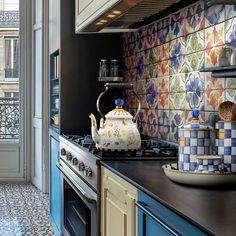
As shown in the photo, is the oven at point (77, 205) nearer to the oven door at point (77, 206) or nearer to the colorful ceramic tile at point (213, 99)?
the oven door at point (77, 206)

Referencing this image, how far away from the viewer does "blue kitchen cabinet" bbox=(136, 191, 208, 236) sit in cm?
124

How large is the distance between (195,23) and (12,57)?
414 cm

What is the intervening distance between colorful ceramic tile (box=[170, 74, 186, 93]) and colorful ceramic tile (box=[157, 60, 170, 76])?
0.10 meters

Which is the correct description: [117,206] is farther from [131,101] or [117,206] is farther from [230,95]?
[131,101]

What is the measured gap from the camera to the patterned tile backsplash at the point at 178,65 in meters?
2.26

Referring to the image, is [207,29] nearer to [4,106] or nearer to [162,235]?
[162,235]

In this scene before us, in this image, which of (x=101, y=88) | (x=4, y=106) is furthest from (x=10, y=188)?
(x=101, y=88)

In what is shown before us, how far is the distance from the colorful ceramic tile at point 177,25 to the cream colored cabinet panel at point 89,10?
1.40ft

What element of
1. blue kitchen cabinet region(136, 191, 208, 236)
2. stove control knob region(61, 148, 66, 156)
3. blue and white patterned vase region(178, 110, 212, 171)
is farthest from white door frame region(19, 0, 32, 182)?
blue kitchen cabinet region(136, 191, 208, 236)

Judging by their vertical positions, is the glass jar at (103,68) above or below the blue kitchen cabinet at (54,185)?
above

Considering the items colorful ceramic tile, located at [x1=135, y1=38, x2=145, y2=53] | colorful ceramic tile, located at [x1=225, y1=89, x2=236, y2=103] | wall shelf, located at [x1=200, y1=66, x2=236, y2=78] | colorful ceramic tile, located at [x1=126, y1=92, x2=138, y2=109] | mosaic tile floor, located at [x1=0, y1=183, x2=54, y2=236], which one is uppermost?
colorful ceramic tile, located at [x1=135, y1=38, x2=145, y2=53]

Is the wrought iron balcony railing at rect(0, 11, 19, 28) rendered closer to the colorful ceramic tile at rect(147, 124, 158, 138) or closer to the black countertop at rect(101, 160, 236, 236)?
the colorful ceramic tile at rect(147, 124, 158, 138)

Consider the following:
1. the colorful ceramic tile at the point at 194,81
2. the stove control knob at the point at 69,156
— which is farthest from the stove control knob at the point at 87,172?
the colorful ceramic tile at the point at 194,81

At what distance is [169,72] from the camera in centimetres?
290
